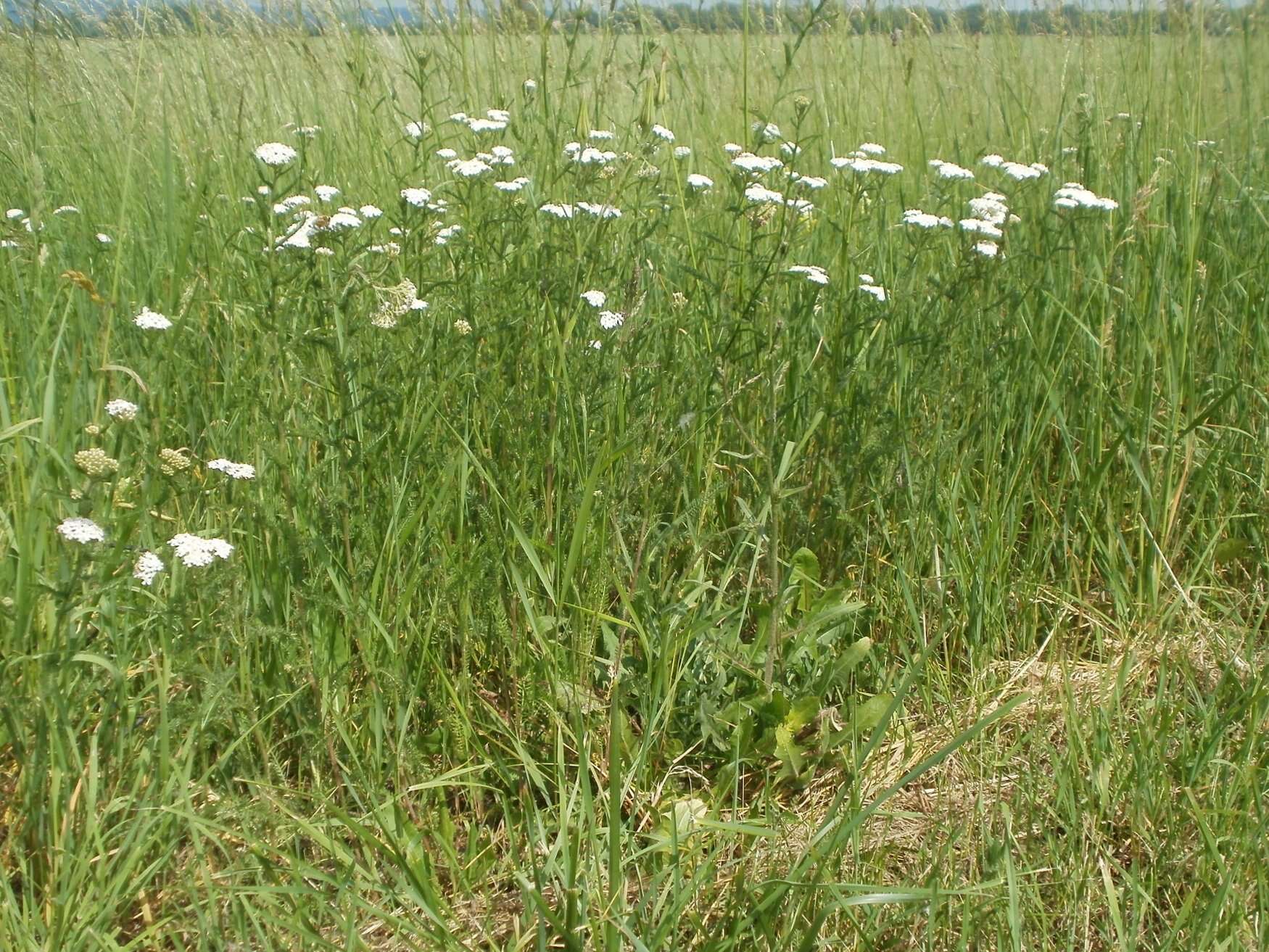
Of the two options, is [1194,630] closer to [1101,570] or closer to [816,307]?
[1101,570]

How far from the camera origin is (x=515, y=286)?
8.44 ft

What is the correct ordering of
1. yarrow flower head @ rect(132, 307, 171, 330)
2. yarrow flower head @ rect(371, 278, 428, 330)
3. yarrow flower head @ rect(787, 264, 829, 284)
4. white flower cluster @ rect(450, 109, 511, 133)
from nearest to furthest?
yarrow flower head @ rect(132, 307, 171, 330) → yarrow flower head @ rect(371, 278, 428, 330) → yarrow flower head @ rect(787, 264, 829, 284) → white flower cluster @ rect(450, 109, 511, 133)

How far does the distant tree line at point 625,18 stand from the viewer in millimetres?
3611

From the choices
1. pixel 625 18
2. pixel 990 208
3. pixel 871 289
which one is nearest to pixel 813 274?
pixel 871 289

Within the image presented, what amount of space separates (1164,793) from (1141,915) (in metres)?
→ 0.25

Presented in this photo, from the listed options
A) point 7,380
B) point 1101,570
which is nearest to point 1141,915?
point 1101,570

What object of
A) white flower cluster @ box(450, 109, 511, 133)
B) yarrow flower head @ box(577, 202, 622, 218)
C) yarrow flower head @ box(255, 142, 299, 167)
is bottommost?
yarrow flower head @ box(577, 202, 622, 218)

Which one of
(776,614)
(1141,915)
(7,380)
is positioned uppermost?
(7,380)

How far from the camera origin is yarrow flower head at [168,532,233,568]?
1.51 metres

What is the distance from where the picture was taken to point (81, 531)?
Result: 4.56ft

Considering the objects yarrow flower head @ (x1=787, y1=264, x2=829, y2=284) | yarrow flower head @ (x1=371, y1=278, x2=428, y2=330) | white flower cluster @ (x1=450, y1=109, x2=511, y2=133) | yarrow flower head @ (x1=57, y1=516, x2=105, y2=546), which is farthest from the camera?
white flower cluster @ (x1=450, y1=109, x2=511, y2=133)

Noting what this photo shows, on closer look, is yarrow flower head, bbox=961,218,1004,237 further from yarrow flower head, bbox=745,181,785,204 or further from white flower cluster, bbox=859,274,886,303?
yarrow flower head, bbox=745,181,785,204

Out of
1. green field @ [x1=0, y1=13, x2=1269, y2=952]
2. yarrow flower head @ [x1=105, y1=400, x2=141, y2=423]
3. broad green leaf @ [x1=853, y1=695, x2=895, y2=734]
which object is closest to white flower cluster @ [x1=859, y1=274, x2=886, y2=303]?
green field @ [x1=0, y1=13, x2=1269, y2=952]

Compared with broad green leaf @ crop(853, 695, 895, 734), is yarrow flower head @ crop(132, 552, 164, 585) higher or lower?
higher
